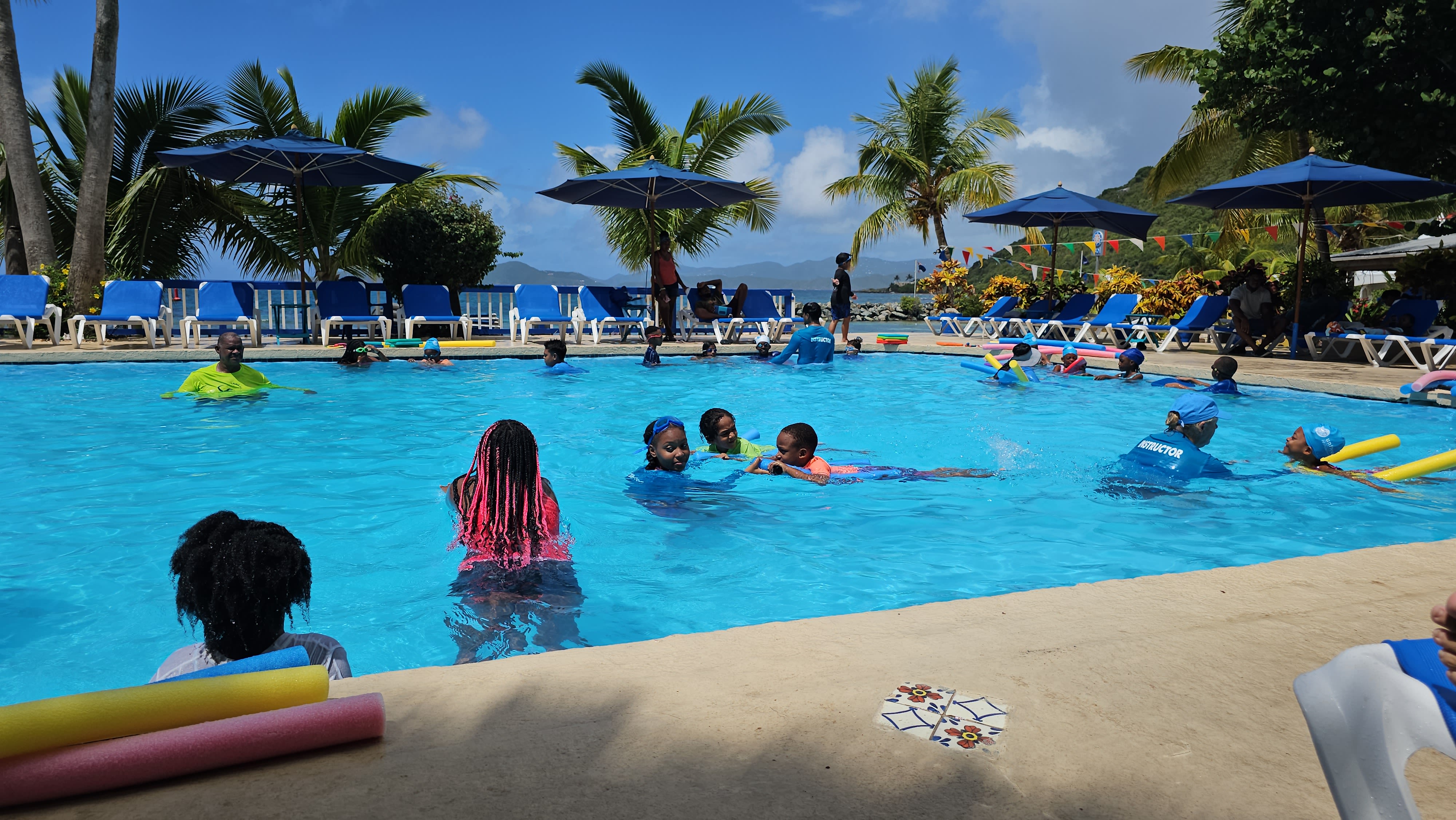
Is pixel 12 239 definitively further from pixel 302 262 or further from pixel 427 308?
pixel 427 308

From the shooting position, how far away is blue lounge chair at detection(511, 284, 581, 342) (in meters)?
15.2

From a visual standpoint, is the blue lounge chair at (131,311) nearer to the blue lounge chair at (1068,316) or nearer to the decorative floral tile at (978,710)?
the decorative floral tile at (978,710)

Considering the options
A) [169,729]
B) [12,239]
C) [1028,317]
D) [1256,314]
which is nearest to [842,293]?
[1028,317]

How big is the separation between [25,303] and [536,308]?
23.9 ft

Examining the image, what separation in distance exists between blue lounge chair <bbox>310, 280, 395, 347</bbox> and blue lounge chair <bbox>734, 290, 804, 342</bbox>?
611 centimetres

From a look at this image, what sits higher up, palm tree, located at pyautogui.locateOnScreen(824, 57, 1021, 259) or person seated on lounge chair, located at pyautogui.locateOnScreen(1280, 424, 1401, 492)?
palm tree, located at pyautogui.locateOnScreen(824, 57, 1021, 259)

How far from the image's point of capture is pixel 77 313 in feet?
46.4

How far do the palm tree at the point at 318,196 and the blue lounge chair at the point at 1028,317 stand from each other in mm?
10992

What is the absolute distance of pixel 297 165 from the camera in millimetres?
13602

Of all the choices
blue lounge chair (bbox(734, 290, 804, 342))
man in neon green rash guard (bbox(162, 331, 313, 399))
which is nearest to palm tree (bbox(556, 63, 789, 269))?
blue lounge chair (bbox(734, 290, 804, 342))

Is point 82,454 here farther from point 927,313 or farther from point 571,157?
point 927,313

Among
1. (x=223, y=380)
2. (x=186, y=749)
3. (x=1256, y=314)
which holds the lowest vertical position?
(x=186, y=749)

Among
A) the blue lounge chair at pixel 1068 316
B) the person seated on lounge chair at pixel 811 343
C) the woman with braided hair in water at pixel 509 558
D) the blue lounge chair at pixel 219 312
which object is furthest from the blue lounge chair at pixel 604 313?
the woman with braided hair in water at pixel 509 558

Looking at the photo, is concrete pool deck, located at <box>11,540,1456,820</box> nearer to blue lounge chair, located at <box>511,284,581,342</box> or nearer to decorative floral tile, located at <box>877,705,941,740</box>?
decorative floral tile, located at <box>877,705,941,740</box>
